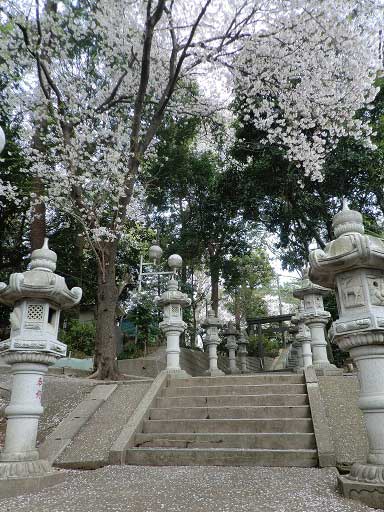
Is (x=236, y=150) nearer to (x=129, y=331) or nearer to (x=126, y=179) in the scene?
(x=126, y=179)

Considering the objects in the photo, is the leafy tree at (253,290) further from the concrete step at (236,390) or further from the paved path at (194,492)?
Answer: the paved path at (194,492)

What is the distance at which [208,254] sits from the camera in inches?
784

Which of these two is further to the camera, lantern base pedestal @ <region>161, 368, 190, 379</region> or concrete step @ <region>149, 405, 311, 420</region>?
lantern base pedestal @ <region>161, 368, 190, 379</region>

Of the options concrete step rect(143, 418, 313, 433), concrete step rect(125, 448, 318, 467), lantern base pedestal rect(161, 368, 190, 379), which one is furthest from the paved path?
lantern base pedestal rect(161, 368, 190, 379)

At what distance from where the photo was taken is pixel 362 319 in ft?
11.4

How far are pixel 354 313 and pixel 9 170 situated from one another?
12.2 meters

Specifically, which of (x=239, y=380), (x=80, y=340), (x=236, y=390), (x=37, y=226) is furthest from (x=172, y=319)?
(x=80, y=340)

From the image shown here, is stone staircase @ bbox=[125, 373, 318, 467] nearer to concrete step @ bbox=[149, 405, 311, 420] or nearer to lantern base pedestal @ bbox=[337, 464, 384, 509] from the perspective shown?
concrete step @ bbox=[149, 405, 311, 420]

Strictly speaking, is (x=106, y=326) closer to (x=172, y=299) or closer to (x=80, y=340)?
(x=172, y=299)

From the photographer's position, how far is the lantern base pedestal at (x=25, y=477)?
359 centimetres

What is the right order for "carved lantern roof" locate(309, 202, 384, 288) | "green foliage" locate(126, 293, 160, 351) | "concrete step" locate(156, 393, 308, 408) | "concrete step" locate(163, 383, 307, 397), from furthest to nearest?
"green foliage" locate(126, 293, 160, 351) → "concrete step" locate(163, 383, 307, 397) → "concrete step" locate(156, 393, 308, 408) → "carved lantern roof" locate(309, 202, 384, 288)

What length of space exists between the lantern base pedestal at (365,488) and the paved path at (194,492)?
8 centimetres

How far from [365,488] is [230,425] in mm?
2565

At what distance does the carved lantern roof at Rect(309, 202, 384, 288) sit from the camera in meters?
3.54
